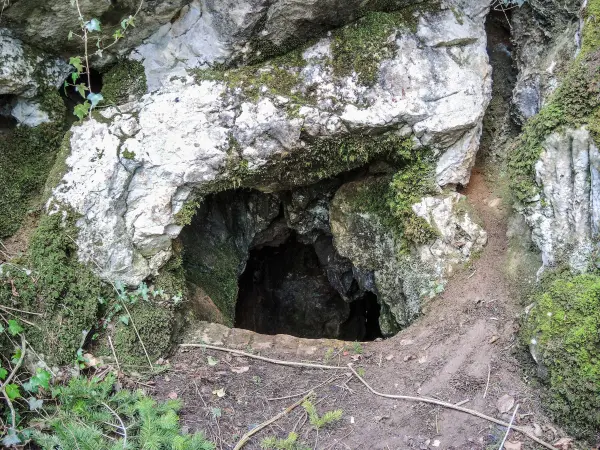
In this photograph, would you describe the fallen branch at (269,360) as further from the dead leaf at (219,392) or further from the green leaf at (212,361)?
the dead leaf at (219,392)

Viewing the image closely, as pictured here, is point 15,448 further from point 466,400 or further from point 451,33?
point 451,33

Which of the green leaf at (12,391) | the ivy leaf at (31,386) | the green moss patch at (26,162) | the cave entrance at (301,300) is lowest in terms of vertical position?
the cave entrance at (301,300)

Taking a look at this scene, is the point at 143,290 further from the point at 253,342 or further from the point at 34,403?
the point at 34,403

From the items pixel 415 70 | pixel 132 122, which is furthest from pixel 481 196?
pixel 132 122

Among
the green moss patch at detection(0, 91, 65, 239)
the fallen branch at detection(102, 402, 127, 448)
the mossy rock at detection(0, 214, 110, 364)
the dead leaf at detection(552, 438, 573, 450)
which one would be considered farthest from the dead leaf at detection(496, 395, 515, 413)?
the green moss patch at detection(0, 91, 65, 239)

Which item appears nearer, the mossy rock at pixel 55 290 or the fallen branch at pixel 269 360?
the mossy rock at pixel 55 290

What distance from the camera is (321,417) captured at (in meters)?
3.77

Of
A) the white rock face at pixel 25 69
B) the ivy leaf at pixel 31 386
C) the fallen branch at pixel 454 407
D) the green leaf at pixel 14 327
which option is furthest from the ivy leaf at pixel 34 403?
the white rock face at pixel 25 69

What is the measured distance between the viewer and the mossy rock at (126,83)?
4602 mm

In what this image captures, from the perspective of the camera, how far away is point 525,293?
421 cm

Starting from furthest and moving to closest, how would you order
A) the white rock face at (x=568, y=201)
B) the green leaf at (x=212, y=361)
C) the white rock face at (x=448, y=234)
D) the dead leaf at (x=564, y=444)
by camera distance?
the white rock face at (x=448, y=234) → the green leaf at (x=212, y=361) → the white rock face at (x=568, y=201) → the dead leaf at (x=564, y=444)

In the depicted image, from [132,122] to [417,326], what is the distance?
11.2 ft

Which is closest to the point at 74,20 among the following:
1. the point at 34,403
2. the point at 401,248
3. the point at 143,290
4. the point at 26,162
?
the point at 26,162

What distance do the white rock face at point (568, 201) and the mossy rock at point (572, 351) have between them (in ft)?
1.02
